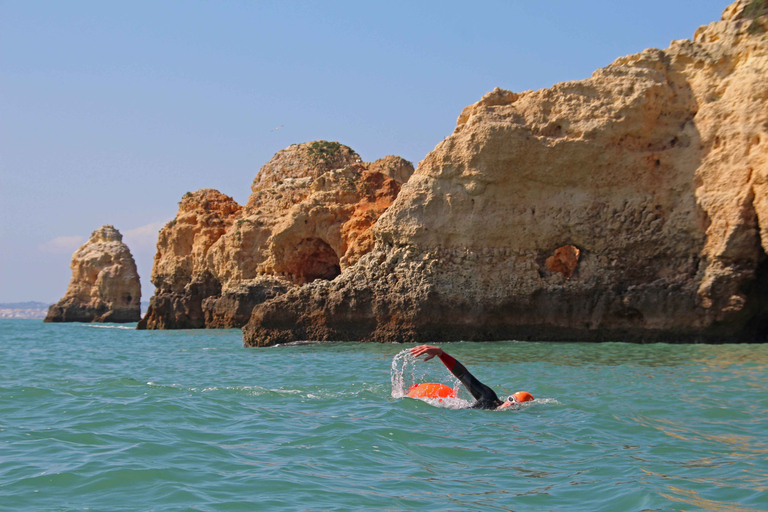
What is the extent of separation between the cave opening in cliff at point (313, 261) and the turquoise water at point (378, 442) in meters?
16.4

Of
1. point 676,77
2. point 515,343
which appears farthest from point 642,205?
point 515,343

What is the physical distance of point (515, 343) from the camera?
16031 millimetres

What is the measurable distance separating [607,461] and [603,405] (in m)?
2.49

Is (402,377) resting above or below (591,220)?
below

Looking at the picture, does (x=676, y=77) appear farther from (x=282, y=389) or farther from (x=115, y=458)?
(x=115, y=458)

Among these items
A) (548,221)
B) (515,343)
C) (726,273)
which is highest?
(548,221)

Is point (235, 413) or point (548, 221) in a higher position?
point (548, 221)

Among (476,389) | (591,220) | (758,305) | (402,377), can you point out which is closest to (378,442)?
(476,389)

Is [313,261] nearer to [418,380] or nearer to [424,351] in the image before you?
[418,380]

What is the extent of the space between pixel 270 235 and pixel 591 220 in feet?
52.1

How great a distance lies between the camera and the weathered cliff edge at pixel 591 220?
50.0 feet

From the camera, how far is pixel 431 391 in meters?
8.79

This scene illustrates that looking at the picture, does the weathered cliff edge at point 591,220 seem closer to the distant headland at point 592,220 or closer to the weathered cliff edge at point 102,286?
the distant headland at point 592,220

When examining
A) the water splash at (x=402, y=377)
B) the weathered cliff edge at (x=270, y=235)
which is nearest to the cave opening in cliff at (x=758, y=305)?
the water splash at (x=402, y=377)
